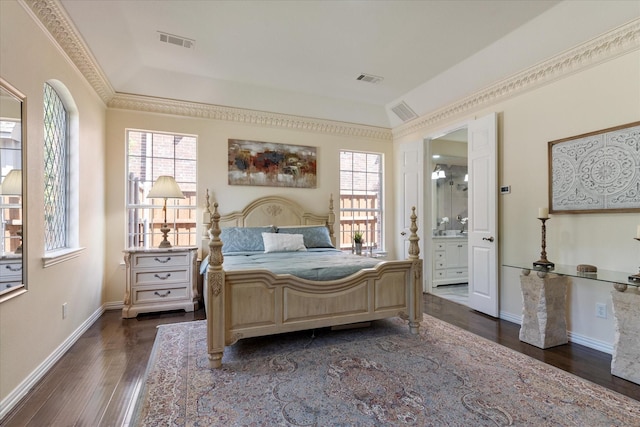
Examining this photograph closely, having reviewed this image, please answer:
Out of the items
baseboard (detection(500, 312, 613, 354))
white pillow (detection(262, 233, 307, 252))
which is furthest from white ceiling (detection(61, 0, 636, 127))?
baseboard (detection(500, 312, 613, 354))

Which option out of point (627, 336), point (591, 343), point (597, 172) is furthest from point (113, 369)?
point (597, 172)

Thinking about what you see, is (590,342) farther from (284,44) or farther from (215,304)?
(284,44)

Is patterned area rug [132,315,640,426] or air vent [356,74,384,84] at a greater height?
air vent [356,74,384,84]

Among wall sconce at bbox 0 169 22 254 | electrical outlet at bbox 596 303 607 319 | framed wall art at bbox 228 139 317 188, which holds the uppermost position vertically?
framed wall art at bbox 228 139 317 188

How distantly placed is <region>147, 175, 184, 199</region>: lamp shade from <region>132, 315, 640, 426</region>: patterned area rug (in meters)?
1.77

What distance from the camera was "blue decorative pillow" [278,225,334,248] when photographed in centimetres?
436

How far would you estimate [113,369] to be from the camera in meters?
2.35

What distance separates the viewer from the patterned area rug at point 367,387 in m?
1.77

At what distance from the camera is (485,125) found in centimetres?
380

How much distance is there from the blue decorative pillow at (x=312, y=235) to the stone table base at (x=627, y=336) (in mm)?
3029

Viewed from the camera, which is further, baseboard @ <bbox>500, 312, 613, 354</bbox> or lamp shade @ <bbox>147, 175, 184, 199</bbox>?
lamp shade @ <bbox>147, 175, 184, 199</bbox>

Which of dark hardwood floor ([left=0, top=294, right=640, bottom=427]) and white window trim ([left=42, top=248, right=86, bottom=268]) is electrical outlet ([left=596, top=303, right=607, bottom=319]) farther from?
white window trim ([left=42, top=248, right=86, bottom=268])

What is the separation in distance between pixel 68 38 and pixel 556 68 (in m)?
4.55

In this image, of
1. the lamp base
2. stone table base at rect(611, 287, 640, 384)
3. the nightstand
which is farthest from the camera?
the lamp base
